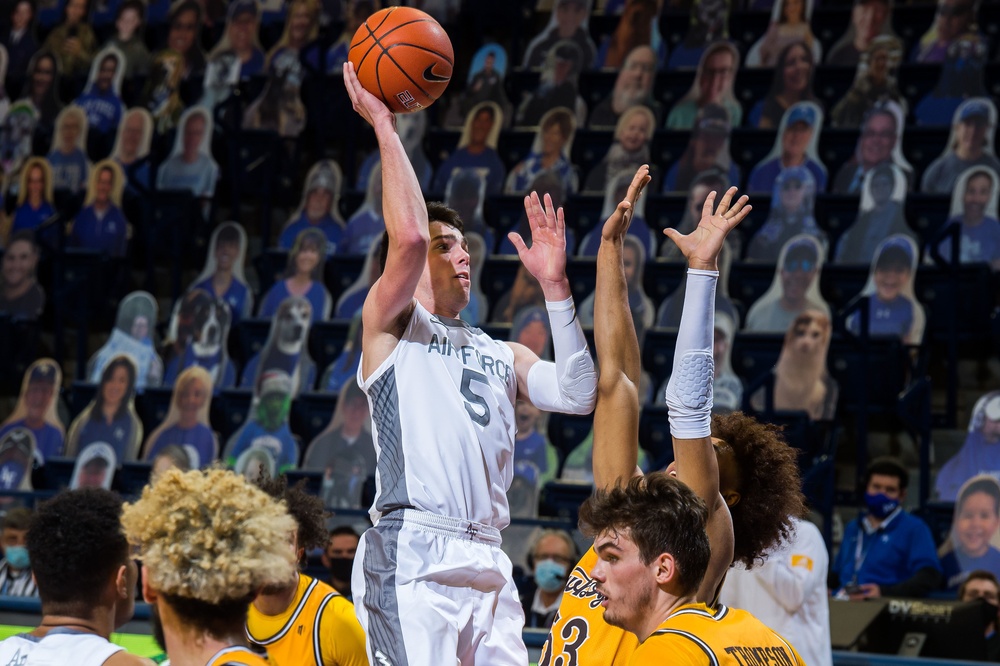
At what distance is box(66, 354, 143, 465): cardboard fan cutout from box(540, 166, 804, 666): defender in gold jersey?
658cm

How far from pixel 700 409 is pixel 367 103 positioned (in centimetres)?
121

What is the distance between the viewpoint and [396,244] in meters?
3.21

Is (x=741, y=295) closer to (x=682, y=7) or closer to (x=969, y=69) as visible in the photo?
(x=969, y=69)

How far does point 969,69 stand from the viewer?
30.0 feet

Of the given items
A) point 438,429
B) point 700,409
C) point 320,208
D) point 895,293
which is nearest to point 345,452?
point 320,208

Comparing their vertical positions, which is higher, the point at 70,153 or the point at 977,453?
the point at 70,153

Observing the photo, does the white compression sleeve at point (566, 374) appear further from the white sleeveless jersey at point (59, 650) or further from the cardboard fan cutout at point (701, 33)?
the cardboard fan cutout at point (701, 33)

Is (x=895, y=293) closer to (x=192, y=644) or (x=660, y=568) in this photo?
(x=660, y=568)

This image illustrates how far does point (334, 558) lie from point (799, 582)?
2.38 metres

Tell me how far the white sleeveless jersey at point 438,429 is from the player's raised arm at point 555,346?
13 centimetres

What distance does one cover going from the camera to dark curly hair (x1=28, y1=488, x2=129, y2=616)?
2.80m

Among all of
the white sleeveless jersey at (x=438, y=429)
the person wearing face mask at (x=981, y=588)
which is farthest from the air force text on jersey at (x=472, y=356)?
the person wearing face mask at (x=981, y=588)

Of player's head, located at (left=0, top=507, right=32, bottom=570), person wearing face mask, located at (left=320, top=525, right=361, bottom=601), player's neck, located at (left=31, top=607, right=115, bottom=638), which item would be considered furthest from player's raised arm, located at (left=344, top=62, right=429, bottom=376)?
player's head, located at (left=0, top=507, right=32, bottom=570)

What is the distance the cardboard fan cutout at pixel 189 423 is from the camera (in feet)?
30.0
